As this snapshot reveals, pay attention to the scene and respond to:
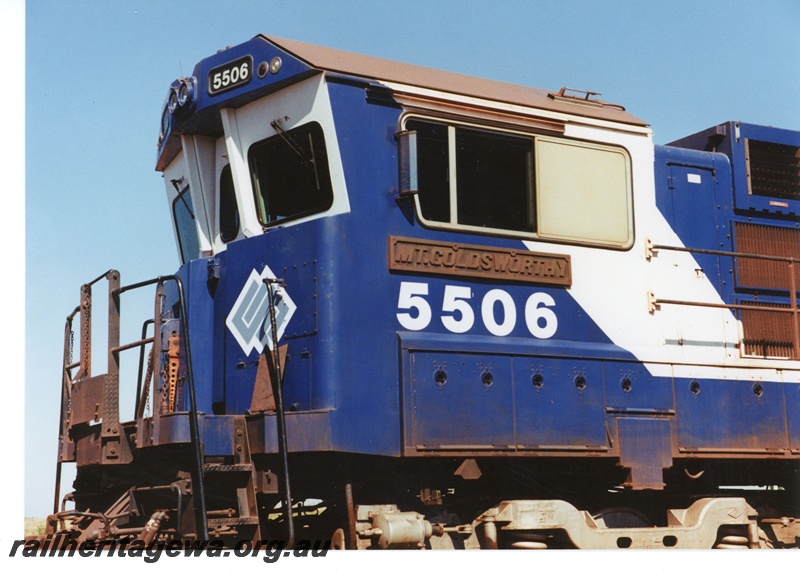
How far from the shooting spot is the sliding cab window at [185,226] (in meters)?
9.95

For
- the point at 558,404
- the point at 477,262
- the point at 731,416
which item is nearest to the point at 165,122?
the point at 477,262

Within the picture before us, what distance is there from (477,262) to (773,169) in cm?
420

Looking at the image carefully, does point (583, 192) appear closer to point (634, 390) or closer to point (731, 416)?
point (634, 390)

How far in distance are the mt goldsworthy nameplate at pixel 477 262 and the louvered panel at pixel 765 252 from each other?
2.47 meters

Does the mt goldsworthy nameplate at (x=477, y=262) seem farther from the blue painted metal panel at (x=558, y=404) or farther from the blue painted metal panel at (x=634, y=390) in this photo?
the blue painted metal panel at (x=634, y=390)

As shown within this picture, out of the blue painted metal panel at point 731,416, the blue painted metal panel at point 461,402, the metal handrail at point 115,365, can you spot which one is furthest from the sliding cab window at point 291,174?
the blue painted metal panel at point 731,416

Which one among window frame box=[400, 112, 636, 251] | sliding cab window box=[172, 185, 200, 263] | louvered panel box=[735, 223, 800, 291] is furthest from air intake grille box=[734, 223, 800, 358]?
sliding cab window box=[172, 185, 200, 263]

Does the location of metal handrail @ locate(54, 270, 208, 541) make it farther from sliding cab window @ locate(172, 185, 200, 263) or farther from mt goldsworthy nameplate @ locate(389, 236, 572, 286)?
mt goldsworthy nameplate @ locate(389, 236, 572, 286)

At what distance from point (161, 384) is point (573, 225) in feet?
12.4

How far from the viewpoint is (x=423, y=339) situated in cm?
821

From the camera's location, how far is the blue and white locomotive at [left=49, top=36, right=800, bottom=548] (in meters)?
8.01

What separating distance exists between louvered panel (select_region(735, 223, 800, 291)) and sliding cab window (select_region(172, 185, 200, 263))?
533cm

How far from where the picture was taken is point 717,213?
10.5m

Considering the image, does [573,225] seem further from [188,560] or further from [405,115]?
[188,560]
